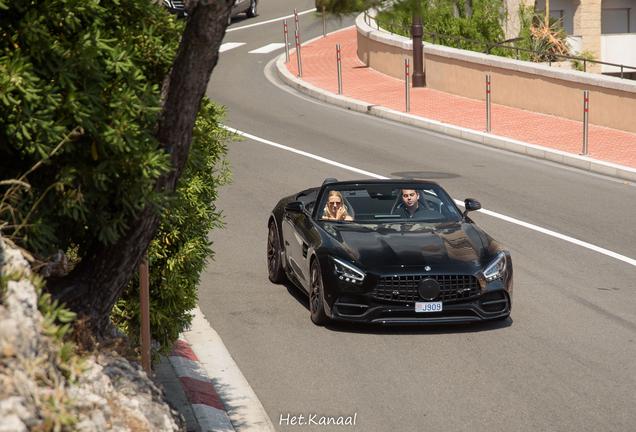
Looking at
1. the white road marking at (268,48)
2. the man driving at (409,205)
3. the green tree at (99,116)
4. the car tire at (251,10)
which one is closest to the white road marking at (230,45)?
the white road marking at (268,48)

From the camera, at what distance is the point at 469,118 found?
20641mm

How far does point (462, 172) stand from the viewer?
15750mm

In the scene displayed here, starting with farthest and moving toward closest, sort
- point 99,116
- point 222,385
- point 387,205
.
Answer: point 387,205, point 222,385, point 99,116

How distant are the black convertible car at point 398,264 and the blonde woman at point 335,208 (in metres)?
0.01

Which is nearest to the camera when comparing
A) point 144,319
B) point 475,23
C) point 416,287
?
point 144,319

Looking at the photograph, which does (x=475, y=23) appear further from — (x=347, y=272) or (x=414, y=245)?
(x=347, y=272)

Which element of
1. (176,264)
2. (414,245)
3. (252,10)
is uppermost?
(252,10)

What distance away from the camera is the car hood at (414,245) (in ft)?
25.3

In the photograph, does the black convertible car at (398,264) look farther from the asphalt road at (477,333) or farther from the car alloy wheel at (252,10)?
the car alloy wheel at (252,10)

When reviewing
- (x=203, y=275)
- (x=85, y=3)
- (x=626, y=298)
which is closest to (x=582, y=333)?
(x=626, y=298)

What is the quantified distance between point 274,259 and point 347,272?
2.31m

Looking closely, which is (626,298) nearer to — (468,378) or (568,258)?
(568,258)

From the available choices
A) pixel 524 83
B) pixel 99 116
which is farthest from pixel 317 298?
pixel 524 83

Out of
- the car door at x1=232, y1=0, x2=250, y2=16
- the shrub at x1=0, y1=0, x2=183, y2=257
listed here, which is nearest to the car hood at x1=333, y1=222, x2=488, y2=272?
the shrub at x1=0, y1=0, x2=183, y2=257
